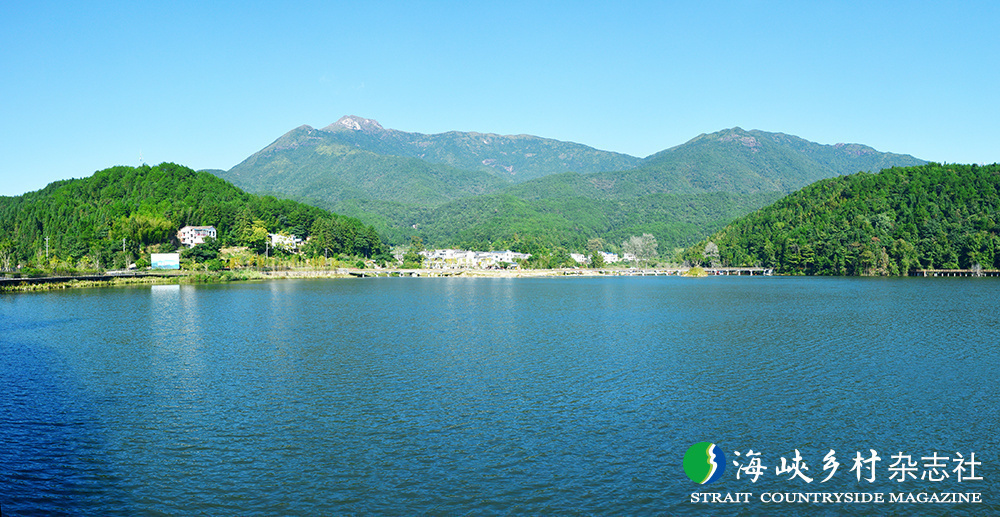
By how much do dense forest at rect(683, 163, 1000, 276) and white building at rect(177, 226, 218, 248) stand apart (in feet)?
339

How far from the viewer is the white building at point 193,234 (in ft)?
351

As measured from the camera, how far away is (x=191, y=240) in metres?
108

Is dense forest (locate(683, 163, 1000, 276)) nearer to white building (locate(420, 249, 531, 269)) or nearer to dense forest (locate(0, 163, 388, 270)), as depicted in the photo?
white building (locate(420, 249, 531, 269))

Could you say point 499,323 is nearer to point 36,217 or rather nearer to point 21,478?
point 21,478

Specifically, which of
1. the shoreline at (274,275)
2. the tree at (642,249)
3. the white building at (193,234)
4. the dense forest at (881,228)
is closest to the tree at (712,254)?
the dense forest at (881,228)

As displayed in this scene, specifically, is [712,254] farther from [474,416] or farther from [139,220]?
[474,416]

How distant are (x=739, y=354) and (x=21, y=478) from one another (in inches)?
846

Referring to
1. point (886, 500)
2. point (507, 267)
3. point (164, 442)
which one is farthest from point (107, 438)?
point (507, 267)

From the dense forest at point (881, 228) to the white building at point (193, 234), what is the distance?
103338 mm

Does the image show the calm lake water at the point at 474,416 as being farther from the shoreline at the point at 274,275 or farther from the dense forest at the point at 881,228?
the dense forest at the point at 881,228

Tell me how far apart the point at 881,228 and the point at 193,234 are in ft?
396

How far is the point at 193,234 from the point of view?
10769cm

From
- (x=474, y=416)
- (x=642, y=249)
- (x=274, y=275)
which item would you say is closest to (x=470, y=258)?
(x=642, y=249)

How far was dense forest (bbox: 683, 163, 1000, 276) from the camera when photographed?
108 meters
